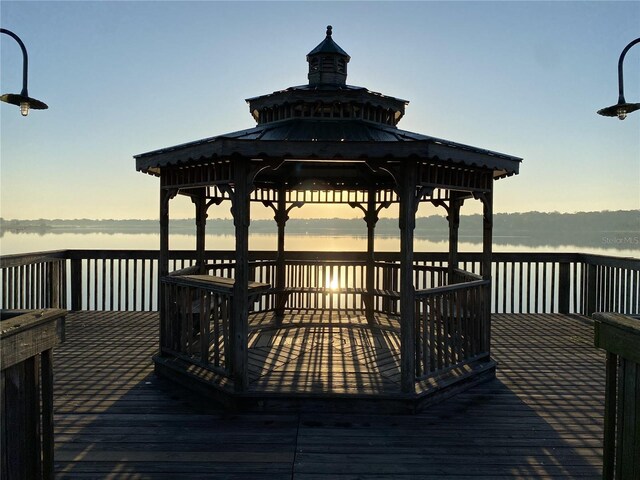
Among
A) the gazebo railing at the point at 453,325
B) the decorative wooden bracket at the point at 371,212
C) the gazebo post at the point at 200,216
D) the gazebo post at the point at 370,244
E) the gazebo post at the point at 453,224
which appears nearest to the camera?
the gazebo railing at the point at 453,325

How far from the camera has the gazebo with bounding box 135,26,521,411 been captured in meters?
4.17

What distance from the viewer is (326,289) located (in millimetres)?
7348


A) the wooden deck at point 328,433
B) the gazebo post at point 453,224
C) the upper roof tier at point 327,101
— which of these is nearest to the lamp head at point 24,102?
the upper roof tier at point 327,101

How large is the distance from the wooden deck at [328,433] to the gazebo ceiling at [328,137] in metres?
2.44

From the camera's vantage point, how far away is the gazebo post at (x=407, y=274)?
13.8 ft

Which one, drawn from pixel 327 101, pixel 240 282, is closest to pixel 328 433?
pixel 240 282

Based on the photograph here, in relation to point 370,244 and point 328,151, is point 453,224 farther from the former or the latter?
point 328,151

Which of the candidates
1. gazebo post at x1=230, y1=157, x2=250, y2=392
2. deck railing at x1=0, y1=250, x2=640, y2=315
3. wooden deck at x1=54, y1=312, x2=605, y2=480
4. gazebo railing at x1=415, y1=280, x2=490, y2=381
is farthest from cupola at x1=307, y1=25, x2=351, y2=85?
wooden deck at x1=54, y1=312, x2=605, y2=480

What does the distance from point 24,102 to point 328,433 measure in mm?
4348

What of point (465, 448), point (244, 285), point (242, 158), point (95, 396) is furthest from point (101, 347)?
point (465, 448)

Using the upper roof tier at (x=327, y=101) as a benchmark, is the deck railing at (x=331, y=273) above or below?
below

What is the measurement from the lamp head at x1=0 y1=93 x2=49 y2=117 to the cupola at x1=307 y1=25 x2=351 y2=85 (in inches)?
139

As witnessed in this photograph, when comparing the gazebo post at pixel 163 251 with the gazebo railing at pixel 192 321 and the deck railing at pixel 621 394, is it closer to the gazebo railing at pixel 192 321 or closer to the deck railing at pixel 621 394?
the gazebo railing at pixel 192 321

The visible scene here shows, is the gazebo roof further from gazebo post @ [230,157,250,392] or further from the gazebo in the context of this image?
gazebo post @ [230,157,250,392]
